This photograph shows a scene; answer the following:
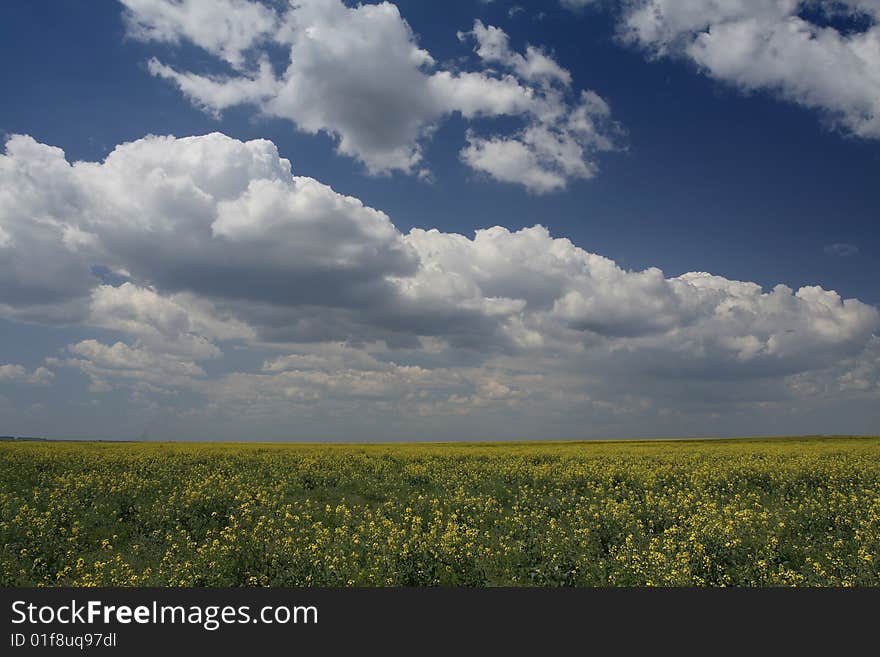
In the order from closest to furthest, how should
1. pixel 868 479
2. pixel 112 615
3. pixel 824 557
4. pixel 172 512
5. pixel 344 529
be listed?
pixel 112 615 < pixel 824 557 < pixel 344 529 < pixel 172 512 < pixel 868 479

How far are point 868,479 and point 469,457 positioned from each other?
63.8 feet

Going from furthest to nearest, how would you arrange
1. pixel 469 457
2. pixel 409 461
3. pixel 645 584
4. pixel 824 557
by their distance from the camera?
pixel 469 457 < pixel 409 461 < pixel 824 557 < pixel 645 584

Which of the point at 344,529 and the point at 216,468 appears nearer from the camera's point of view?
the point at 344,529

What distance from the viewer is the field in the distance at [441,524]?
45.1 ft

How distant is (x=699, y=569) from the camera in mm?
13891

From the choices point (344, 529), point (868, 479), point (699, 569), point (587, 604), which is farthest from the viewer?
Answer: point (868, 479)

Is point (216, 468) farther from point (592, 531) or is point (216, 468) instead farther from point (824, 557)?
point (824, 557)

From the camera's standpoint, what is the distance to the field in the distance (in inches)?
542

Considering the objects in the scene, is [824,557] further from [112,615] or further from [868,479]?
[112,615]

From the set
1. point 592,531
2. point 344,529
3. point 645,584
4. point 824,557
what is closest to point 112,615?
point 344,529

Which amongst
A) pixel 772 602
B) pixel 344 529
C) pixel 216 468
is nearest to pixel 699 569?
pixel 772 602

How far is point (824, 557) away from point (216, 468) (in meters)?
25.6

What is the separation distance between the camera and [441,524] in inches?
659

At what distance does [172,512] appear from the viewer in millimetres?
19109
